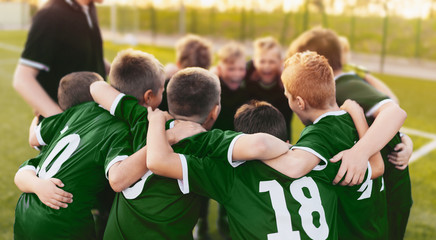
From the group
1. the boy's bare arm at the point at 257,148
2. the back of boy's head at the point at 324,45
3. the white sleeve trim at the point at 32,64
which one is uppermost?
the back of boy's head at the point at 324,45

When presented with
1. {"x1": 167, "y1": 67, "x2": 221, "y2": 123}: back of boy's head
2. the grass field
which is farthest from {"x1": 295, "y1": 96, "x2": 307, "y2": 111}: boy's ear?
the grass field

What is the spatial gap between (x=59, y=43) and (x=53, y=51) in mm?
65

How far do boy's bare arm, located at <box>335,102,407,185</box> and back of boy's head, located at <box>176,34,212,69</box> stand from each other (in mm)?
1729

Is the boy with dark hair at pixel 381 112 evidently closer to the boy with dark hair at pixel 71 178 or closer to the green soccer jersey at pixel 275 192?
the green soccer jersey at pixel 275 192

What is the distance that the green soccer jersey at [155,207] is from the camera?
6.43 feet

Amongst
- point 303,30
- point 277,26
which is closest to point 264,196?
point 303,30

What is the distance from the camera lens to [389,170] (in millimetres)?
2420

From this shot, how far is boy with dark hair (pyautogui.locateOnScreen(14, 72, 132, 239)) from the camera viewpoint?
2.13m

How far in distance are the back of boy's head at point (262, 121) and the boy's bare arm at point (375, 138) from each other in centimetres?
32

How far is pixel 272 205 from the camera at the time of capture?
1.86m

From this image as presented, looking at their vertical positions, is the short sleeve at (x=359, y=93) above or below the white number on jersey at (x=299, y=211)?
above

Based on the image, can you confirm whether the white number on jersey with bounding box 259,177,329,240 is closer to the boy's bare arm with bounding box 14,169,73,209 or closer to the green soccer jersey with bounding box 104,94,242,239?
the green soccer jersey with bounding box 104,94,242,239

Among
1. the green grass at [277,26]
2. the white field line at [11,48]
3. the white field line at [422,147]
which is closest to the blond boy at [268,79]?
the white field line at [422,147]

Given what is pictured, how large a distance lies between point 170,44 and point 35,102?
21.5 meters
